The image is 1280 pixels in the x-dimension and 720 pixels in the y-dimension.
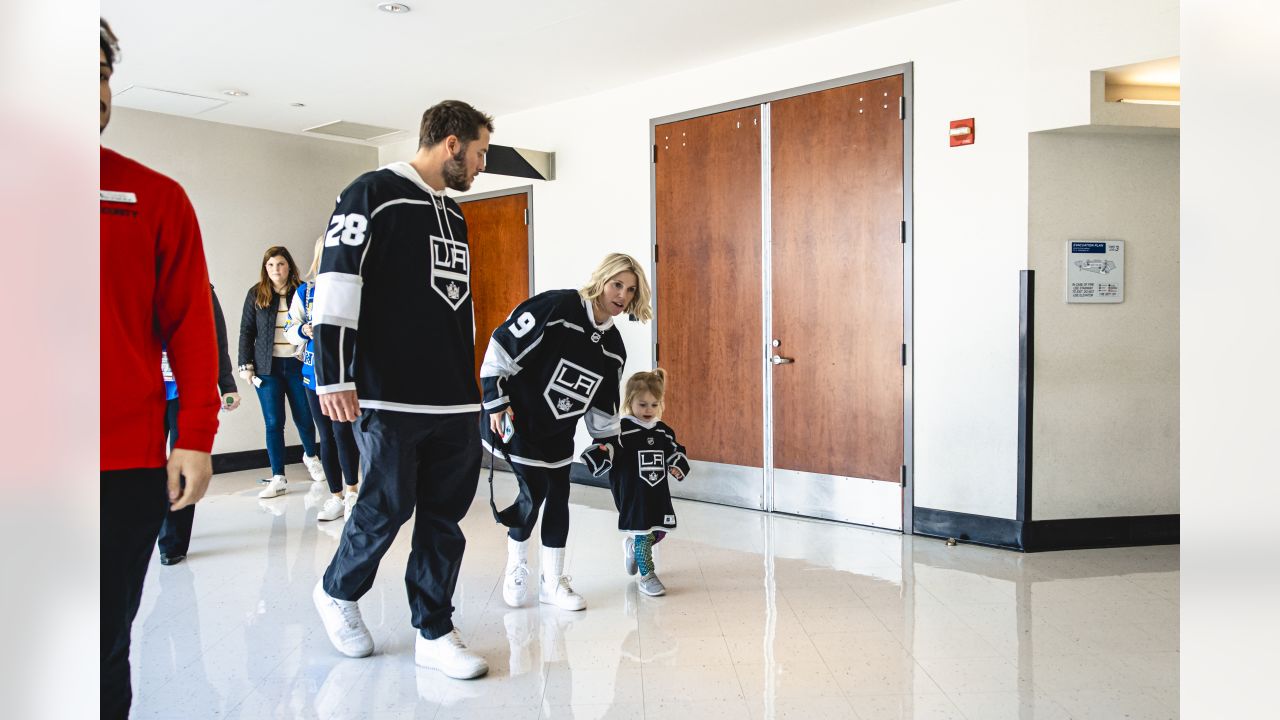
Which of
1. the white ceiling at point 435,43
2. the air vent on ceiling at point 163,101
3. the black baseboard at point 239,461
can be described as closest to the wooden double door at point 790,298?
the white ceiling at point 435,43

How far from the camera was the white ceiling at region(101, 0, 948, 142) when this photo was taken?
167 inches

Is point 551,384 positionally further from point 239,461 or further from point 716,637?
point 239,461

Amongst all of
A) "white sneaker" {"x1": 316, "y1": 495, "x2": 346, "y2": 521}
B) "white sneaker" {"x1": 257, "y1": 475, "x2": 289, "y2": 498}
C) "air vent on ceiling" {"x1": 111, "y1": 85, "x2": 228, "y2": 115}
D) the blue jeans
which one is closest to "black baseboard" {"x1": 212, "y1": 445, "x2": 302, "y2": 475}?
"white sneaker" {"x1": 257, "y1": 475, "x2": 289, "y2": 498}

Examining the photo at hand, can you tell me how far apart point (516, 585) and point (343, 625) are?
0.70 m

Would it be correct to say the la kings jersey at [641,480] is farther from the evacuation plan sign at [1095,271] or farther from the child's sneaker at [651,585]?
the evacuation plan sign at [1095,271]

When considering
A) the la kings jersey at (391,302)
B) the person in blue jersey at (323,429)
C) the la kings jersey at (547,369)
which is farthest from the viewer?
the person in blue jersey at (323,429)

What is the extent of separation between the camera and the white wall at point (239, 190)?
6.22 metres

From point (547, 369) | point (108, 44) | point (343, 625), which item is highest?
point (108, 44)

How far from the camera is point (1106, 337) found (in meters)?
4.12

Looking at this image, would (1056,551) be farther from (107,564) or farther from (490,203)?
(490,203)

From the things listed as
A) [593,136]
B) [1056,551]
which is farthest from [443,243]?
[593,136]

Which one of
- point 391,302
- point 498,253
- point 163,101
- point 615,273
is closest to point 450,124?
point 391,302

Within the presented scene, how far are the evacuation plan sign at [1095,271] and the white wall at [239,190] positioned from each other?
558 centimetres

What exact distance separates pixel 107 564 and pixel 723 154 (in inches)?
168
